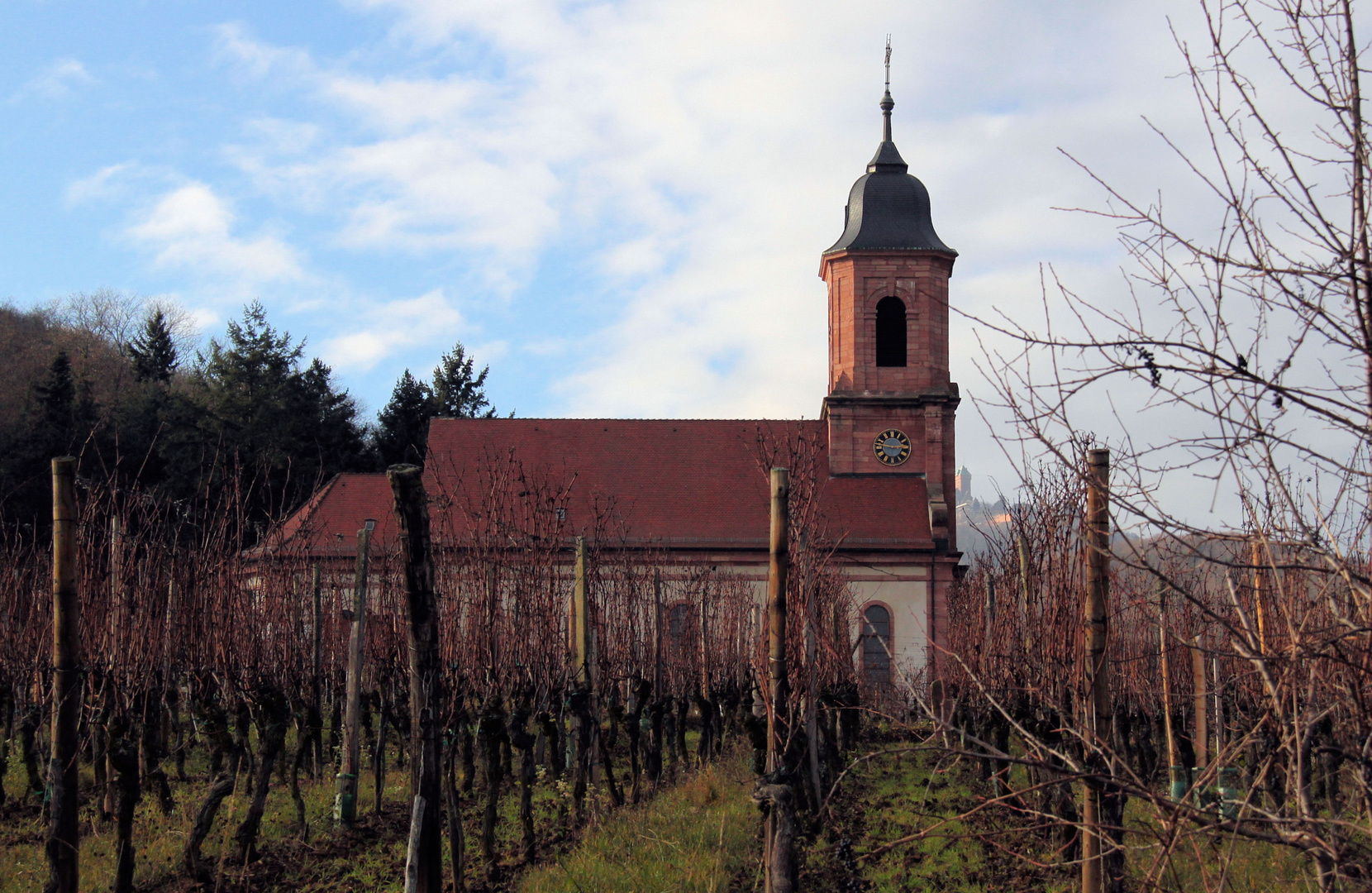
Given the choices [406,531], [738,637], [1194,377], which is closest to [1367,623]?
[1194,377]

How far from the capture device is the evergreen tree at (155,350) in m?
58.1

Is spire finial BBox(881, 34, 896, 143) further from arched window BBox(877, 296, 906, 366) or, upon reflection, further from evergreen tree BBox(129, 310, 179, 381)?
evergreen tree BBox(129, 310, 179, 381)

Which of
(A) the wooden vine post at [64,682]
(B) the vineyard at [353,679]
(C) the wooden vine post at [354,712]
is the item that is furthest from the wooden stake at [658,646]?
(A) the wooden vine post at [64,682]

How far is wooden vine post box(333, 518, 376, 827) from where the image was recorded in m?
11.9

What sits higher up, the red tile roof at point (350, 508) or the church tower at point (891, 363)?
the church tower at point (891, 363)

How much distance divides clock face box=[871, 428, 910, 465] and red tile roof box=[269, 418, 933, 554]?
0.62 m

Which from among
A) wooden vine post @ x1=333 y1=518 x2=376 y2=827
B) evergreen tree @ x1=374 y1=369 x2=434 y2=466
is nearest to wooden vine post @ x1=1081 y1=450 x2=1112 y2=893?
wooden vine post @ x1=333 y1=518 x2=376 y2=827

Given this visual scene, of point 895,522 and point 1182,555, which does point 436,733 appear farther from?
point 895,522

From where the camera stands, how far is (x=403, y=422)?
49.6 metres

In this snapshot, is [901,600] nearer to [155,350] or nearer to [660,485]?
[660,485]

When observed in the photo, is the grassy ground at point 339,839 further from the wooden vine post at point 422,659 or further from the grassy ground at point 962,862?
the wooden vine post at point 422,659

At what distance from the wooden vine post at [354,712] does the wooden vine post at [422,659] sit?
5.33 metres

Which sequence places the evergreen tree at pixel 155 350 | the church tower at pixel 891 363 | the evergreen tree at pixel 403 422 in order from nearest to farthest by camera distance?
the church tower at pixel 891 363, the evergreen tree at pixel 403 422, the evergreen tree at pixel 155 350

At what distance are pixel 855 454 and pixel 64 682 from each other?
30013 millimetres
